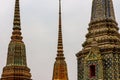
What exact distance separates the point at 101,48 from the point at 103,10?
333cm

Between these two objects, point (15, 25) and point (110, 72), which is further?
point (110, 72)

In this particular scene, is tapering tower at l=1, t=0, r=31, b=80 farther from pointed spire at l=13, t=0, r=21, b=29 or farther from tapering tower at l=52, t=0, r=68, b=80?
tapering tower at l=52, t=0, r=68, b=80

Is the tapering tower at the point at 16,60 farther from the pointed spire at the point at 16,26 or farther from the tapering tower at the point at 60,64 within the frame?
the tapering tower at the point at 60,64

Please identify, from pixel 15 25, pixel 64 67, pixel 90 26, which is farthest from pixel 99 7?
pixel 15 25

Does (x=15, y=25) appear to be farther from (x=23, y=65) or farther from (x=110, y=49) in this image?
(x=110, y=49)

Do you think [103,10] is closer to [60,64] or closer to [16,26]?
[60,64]

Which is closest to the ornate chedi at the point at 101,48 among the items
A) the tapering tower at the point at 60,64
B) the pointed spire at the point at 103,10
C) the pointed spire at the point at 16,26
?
the pointed spire at the point at 103,10

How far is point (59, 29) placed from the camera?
29.4 metres

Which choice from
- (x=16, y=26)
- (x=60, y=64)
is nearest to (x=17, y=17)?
(x=16, y=26)

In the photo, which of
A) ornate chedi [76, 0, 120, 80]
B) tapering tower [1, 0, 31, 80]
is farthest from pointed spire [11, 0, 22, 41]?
ornate chedi [76, 0, 120, 80]

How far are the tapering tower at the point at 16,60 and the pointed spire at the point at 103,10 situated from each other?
13.2 metres

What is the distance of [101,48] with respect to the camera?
94.9ft

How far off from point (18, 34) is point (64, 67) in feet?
35.4

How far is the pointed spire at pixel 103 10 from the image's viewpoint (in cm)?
3053
